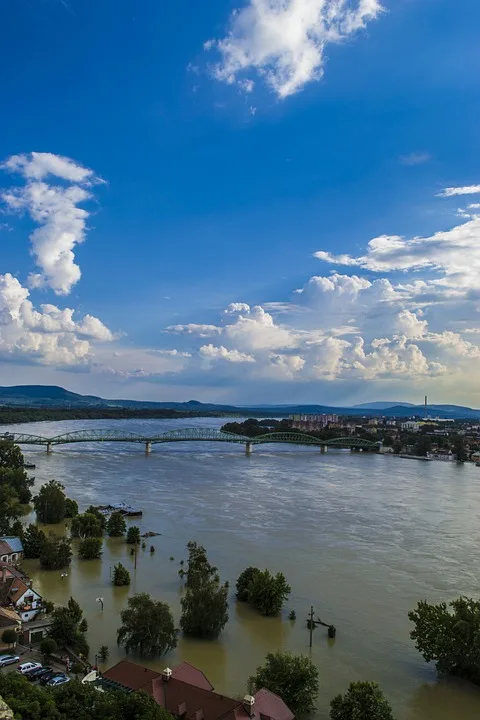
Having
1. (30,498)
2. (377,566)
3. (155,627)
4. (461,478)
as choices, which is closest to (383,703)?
(155,627)

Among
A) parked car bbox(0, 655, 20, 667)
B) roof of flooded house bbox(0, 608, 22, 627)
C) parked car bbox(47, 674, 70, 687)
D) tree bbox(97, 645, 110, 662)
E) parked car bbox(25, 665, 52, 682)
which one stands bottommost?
tree bbox(97, 645, 110, 662)

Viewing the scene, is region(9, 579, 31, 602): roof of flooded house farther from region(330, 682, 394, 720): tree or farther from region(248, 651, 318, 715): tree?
region(330, 682, 394, 720): tree

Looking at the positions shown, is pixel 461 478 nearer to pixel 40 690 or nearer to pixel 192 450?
pixel 192 450

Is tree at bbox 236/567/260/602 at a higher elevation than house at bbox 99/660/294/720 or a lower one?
lower

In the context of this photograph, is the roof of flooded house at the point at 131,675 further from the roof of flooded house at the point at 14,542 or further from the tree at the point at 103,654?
the roof of flooded house at the point at 14,542

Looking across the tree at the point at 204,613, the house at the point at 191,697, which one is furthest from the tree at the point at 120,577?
the house at the point at 191,697

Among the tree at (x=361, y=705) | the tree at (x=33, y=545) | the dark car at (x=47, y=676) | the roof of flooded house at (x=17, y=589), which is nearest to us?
the tree at (x=361, y=705)

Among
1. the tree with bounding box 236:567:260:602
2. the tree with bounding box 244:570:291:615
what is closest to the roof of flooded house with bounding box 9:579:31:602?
the tree with bounding box 236:567:260:602
